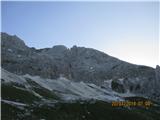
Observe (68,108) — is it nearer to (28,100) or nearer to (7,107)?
(28,100)

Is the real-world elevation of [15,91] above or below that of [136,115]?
above

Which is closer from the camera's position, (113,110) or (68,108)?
(68,108)

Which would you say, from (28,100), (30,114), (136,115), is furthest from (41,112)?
(136,115)

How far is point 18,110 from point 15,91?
103 ft

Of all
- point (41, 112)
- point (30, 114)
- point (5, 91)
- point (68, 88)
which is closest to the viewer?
point (30, 114)

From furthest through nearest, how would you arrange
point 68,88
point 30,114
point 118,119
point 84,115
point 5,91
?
1. point 68,88
2. point 5,91
3. point 118,119
4. point 84,115
5. point 30,114

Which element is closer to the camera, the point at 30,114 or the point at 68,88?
the point at 30,114

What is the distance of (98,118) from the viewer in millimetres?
93375

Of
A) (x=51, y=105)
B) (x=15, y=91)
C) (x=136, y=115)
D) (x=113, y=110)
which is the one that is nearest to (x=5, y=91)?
(x=15, y=91)

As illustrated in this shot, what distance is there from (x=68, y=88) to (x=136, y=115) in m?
92.9

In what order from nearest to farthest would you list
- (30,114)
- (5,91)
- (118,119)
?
(30,114)
(118,119)
(5,91)

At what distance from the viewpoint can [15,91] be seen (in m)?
108

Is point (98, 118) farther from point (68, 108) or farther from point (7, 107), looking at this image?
point (7, 107)

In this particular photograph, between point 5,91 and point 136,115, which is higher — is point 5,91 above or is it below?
above
